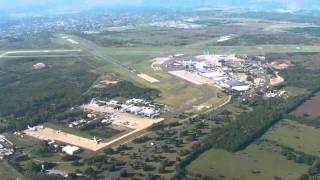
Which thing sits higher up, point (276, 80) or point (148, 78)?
point (276, 80)

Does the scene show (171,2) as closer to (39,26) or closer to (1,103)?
(39,26)

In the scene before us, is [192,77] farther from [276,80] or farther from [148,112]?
[148,112]

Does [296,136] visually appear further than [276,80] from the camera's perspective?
No

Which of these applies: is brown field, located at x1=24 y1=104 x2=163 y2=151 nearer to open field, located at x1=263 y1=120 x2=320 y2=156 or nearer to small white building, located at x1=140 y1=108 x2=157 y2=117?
small white building, located at x1=140 y1=108 x2=157 y2=117

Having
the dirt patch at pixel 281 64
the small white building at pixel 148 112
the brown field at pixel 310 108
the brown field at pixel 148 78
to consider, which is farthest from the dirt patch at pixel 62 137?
the dirt patch at pixel 281 64

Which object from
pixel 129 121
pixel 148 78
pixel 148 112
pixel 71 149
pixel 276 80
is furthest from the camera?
pixel 148 78

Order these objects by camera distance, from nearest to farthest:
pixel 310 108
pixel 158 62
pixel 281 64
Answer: pixel 310 108, pixel 281 64, pixel 158 62

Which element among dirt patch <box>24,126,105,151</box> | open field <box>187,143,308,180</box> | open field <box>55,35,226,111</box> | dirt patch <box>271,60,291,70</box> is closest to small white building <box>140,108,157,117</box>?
open field <box>55,35,226,111</box>

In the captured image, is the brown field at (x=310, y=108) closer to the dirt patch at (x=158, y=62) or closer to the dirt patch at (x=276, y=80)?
the dirt patch at (x=276, y=80)

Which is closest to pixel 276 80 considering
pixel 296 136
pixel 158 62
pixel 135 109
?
pixel 158 62
